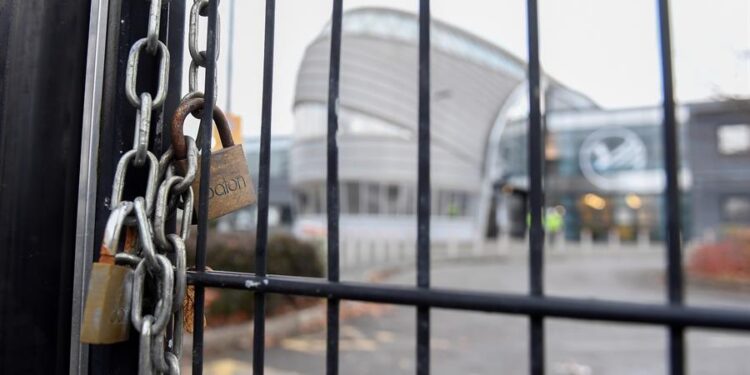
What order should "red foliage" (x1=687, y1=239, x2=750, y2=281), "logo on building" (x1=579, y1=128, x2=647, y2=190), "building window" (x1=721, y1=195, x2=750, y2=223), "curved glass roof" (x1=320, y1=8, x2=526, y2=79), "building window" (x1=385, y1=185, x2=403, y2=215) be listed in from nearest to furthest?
"red foliage" (x1=687, y1=239, x2=750, y2=281)
"curved glass roof" (x1=320, y1=8, x2=526, y2=79)
"building window" (x1=385, y1=185, x2=403, y2=215)
"building window" (x1=721, y1=195, x2=750, y2=223)
"logo on building" (x1=579, y1=128, x2=647, y2=190)

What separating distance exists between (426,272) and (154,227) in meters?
0.49

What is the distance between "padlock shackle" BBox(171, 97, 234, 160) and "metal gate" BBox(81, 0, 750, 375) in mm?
35

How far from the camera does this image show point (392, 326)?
261 inches

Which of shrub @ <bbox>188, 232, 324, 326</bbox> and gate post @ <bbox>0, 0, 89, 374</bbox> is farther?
shrub @ <bbox>188, 232, 324, 326</bbox>

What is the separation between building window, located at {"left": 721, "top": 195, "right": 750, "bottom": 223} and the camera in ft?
82.5

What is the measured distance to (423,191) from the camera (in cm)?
77

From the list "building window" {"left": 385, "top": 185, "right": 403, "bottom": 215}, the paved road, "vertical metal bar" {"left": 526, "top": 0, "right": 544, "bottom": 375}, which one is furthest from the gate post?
"building window" {"left": 385, "top": 185, "right": 403, "bottom": 215}

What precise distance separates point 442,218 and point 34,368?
24.4 m

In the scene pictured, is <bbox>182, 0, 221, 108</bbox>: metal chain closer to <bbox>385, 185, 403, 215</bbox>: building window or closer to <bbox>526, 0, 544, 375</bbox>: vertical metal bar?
<bbox>526, 0, 544, 375</bbox>: vertical metal bar

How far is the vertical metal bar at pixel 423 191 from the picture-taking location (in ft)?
2.40

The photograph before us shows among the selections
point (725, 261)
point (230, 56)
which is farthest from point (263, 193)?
point (725, 261)

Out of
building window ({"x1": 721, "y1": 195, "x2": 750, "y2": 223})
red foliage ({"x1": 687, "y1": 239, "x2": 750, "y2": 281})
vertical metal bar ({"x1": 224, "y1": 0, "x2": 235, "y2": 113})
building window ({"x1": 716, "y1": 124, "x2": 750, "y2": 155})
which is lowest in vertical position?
red foliage ({"x1": 687, "y1": 239, "x2": 750, "y2": 281})

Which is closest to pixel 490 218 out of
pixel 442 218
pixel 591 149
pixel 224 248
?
pixel 442 218

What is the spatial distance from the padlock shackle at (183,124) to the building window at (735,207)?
31.6m
